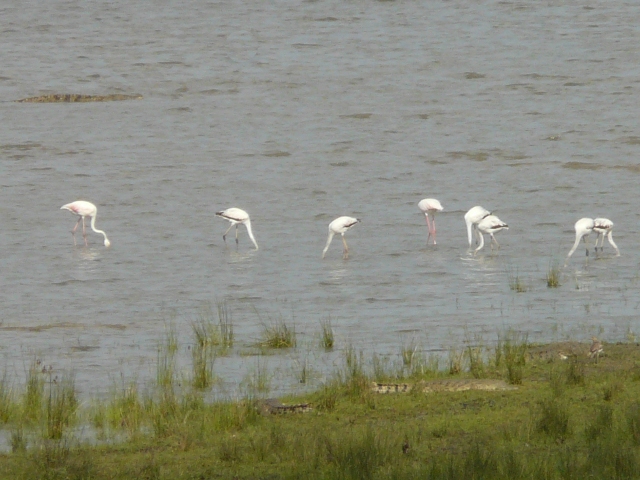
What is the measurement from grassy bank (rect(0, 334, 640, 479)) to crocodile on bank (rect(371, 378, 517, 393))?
0.31 ft

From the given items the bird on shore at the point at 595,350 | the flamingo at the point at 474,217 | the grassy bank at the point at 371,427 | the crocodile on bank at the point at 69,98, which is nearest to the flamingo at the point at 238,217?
the flamingo at the point at 474,217

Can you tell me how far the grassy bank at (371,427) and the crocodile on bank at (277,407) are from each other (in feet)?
0.14

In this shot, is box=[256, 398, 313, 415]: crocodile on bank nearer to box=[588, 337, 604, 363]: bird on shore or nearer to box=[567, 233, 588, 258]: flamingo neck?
box=[588, 337, 604, 363]: bird on shore

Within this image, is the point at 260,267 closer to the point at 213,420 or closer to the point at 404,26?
the point at 213,420

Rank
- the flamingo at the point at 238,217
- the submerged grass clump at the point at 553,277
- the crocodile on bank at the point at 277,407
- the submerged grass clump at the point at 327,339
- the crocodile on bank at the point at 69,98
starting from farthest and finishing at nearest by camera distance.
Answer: the crocodile on bank at the point at 69,98
the flamingo at the point at 238,217
the submerged grass clump at the point at 553,277
the submerged grass clump at the point at 327,339
the crocodile on bank at the point at 277,407

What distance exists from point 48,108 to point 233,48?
28.9ft

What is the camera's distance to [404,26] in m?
40.0

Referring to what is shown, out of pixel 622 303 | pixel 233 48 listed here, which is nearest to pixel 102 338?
pixel 622 303

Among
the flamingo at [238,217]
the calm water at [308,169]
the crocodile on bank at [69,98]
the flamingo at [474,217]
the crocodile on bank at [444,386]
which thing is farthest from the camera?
the crocodile on bank at [69,98]

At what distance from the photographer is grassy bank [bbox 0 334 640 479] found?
6.94 m

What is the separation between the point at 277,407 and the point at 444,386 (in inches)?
49.6

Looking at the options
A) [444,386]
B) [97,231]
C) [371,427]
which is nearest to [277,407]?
[371,427]

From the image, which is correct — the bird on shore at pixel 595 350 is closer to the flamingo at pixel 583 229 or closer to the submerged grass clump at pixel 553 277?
the submerged grass clump at pixel 553 277

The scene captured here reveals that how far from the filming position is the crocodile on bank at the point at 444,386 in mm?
9031
